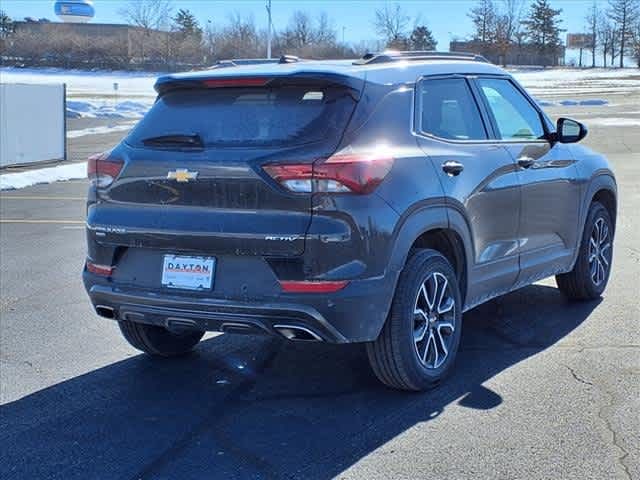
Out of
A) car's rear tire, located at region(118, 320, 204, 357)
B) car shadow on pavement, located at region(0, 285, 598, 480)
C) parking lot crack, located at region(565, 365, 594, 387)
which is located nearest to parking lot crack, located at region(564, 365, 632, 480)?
parking lot crack, located at region(565, 365, 594, 387)

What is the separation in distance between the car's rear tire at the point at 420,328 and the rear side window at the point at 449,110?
760 millimetres

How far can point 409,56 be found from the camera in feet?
17.8

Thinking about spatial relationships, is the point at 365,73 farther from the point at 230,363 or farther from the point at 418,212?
the point at 230,363

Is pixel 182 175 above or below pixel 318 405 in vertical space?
above

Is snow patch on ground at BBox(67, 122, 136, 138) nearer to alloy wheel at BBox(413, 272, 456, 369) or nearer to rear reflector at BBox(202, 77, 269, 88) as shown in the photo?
rear reflector at BBox(202, 77, 269, 88)

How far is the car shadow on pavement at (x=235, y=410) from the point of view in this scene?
4.04m

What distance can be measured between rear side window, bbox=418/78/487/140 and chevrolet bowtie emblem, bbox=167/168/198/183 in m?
1.33

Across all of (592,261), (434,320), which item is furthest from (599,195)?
(434,320)

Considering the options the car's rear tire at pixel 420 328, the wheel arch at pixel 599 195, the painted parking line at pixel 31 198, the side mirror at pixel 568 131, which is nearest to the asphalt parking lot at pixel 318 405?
the car's rear tire at pixel 420 328

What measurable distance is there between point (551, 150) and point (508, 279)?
1.09 m

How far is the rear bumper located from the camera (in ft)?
14.0

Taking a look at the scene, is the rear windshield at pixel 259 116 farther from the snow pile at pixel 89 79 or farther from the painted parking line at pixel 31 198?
the snow pile at pixel 89 79

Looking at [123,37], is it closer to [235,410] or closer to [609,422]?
[235,410]

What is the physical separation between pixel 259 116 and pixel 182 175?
511 millimetres
